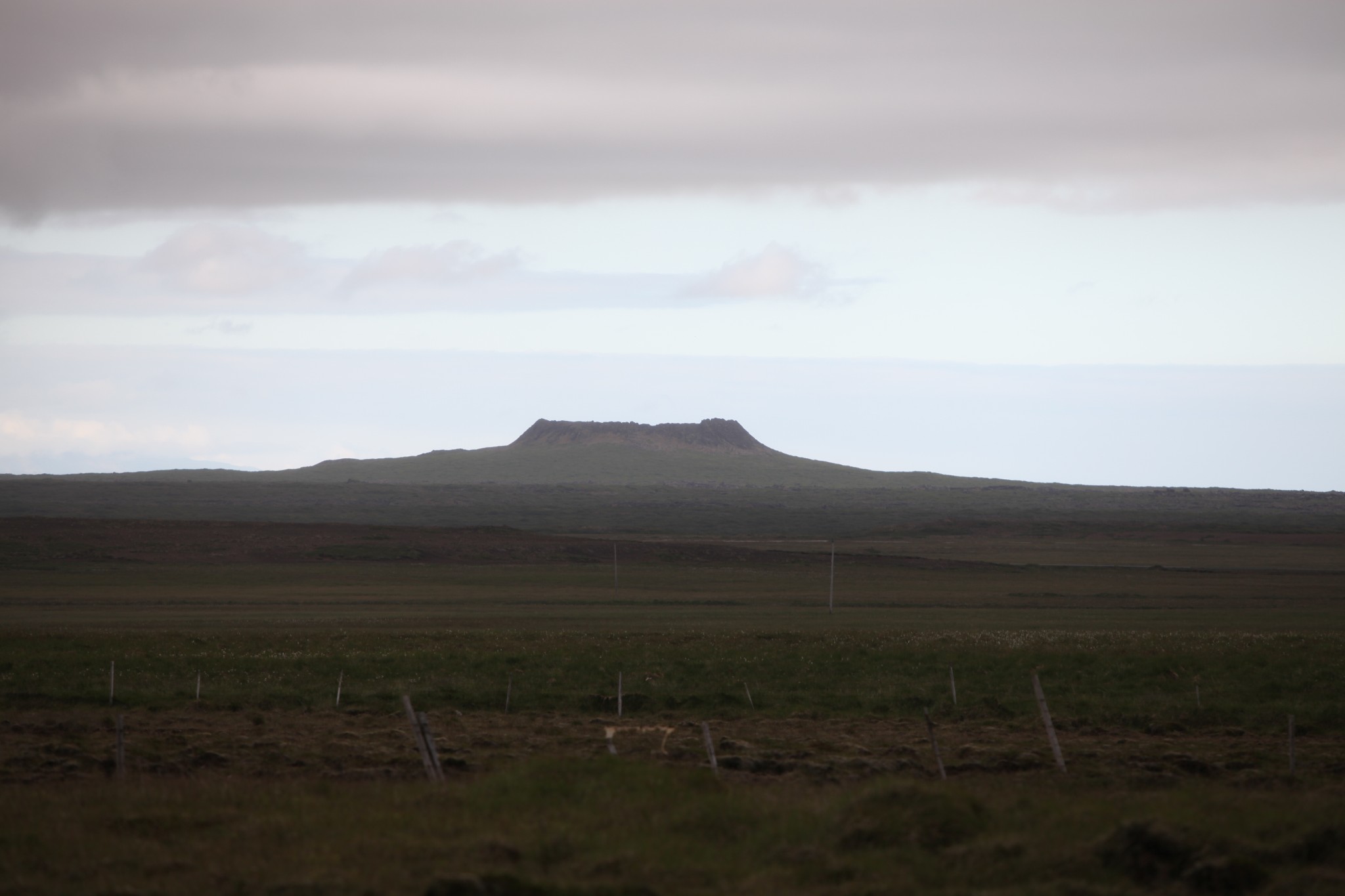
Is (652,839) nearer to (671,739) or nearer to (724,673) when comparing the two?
(671,739)

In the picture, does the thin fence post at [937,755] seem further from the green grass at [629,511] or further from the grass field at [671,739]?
the green grass at [629,511]

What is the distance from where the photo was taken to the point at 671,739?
23.8m

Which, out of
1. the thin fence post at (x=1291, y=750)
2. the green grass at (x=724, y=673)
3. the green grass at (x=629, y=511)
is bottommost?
the green grass at (x=724, y=673)

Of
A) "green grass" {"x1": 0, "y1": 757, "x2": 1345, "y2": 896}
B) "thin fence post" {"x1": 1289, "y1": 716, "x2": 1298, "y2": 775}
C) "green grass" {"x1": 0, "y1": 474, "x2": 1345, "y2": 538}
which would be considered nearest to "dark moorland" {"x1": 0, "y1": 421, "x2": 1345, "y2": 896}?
"green grass" {"x1": 0, "y1": 757, "x2": 1345, "y2": 896}

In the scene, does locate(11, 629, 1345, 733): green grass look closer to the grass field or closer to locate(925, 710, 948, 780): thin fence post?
the grass field

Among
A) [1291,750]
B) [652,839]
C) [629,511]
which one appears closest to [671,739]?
[652,839]

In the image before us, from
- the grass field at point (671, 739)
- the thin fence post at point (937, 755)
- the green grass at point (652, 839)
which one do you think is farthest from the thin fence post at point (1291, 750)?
the thin fence post at point (937, 755)

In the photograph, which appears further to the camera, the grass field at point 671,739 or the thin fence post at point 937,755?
the thin fence post at point 937,755

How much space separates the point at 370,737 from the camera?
23297 millimetres

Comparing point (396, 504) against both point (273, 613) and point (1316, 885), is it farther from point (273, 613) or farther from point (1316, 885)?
point (1316, 885)

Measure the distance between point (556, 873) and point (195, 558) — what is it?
2981 inches

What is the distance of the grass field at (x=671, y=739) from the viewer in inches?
487

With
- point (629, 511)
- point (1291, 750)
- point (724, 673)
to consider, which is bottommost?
point (724, 673)

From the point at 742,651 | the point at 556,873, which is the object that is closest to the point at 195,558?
the point at 742,651
